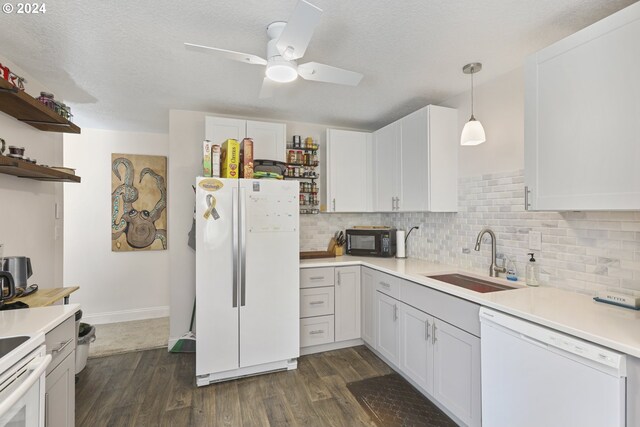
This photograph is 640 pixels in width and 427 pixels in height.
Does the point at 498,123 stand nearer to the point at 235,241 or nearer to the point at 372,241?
the point at 372,241

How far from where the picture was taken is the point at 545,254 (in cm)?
206

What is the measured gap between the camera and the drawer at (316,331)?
116 inches

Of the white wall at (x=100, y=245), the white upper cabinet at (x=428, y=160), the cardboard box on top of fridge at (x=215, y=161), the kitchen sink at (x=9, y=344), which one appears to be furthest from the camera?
the white wall at (x=100, y=245)

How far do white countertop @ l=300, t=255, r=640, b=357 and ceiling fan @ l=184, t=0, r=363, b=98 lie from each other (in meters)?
1.53

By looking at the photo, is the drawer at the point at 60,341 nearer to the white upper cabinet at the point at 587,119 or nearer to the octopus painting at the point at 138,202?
the octopus painting at the point at 138,202

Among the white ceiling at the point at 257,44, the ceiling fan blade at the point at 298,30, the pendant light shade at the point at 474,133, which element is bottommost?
the pendant light shade at the point at 474,133

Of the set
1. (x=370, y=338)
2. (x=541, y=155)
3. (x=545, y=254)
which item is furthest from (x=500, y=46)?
(x=370, y=338)

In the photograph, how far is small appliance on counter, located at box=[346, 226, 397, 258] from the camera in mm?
3355

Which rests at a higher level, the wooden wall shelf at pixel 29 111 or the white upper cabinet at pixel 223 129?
the white upper cabinet at pixel 223 129

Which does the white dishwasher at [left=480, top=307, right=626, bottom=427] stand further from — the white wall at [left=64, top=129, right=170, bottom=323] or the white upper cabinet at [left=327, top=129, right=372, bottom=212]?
the white wall at [left=64, top=129, right=170, bottom=323]

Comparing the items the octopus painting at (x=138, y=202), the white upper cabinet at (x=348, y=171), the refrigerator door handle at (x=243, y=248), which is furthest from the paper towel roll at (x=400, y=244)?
the octopus painting at (x=138, y=202)

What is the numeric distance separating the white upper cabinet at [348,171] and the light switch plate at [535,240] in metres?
1.74

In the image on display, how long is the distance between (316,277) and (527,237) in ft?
5.90

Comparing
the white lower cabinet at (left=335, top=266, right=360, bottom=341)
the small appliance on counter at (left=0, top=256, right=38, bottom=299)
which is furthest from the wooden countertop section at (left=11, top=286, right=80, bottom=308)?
the white lower cabinet at (left=335, top=266, right=360, bottom=341)
